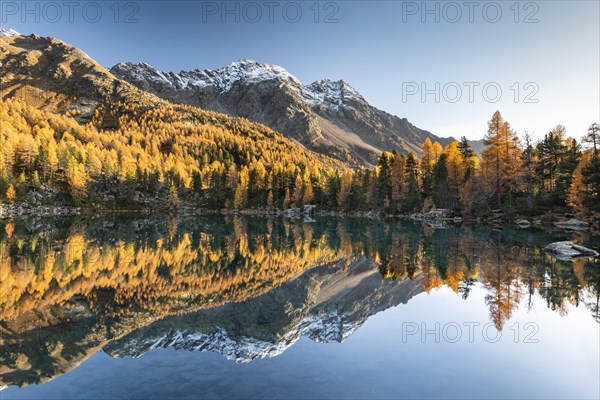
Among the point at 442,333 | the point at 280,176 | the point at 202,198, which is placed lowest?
the point at 442,333

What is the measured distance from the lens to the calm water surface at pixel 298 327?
11727 millimetres

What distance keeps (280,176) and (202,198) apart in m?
35.3

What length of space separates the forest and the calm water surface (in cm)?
4529

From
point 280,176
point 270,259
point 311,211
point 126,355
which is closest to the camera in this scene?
point 126,355

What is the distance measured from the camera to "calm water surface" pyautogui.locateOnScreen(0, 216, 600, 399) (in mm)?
11727

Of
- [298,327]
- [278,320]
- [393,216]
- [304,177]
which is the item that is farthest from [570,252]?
[304,177]

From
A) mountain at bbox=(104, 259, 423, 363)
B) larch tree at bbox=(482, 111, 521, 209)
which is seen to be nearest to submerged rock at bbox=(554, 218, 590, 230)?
larch tree at bbox=(482, 111, 521, 209)

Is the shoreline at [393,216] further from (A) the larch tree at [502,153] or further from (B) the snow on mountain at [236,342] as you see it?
(B) the snow on mountain at [236,342]

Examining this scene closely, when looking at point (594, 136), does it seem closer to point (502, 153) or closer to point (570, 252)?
point (502, 153)

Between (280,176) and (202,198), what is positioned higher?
(280,176)

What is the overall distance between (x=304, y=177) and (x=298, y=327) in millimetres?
118099

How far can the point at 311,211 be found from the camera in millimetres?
126125

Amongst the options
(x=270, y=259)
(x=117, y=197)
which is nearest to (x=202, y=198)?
(x=117, y=197)

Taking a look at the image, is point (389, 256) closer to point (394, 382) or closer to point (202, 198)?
point (394, 382)
